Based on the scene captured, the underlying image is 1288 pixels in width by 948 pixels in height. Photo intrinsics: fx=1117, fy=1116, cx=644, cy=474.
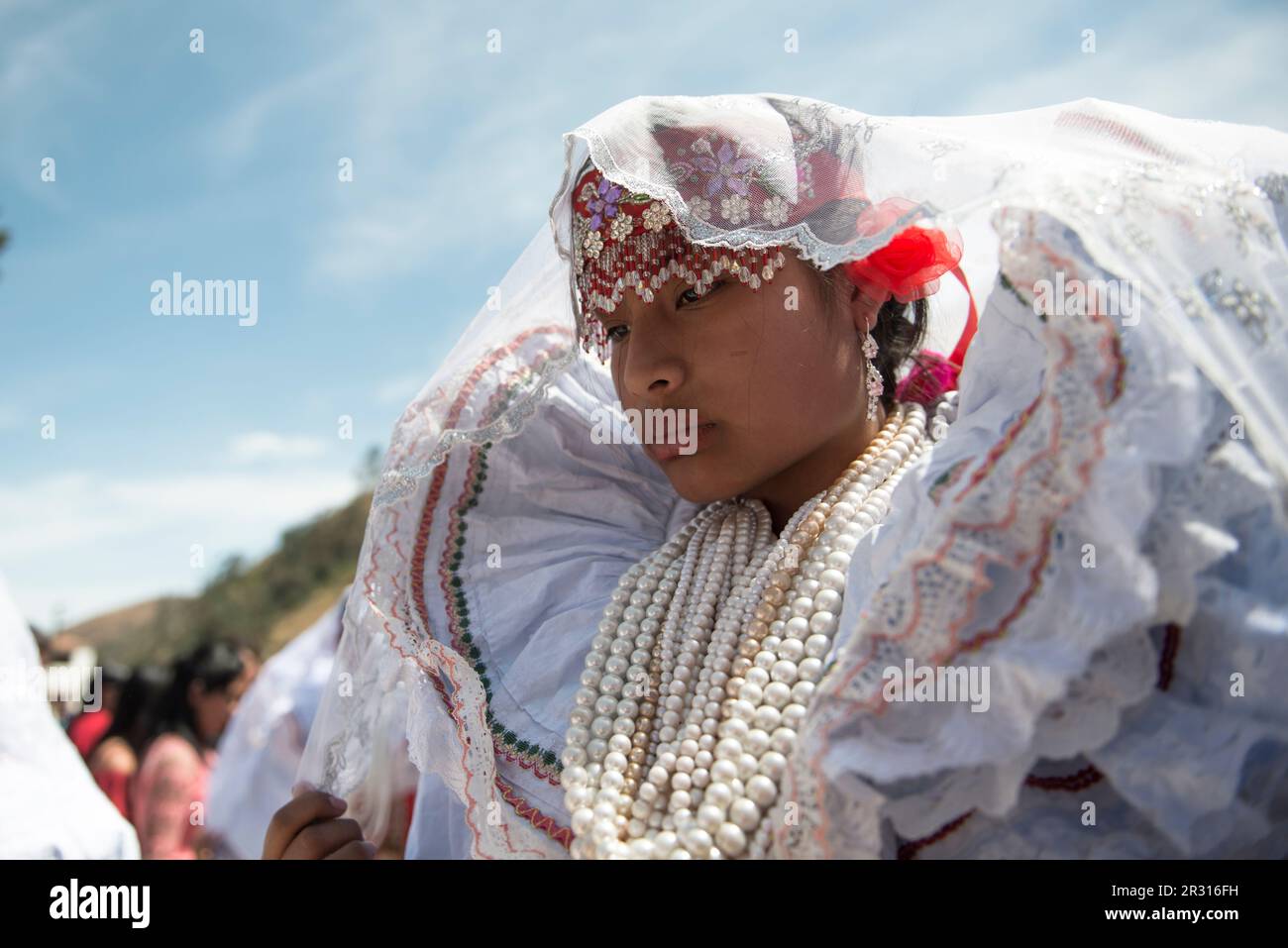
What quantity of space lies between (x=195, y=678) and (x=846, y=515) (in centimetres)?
516

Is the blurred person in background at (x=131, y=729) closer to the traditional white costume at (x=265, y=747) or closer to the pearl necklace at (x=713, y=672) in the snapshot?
the traditional white costume at (x=265, y=747)

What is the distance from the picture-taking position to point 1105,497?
119 cm

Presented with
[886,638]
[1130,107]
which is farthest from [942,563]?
[1130,107]

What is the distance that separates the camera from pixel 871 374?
202cm

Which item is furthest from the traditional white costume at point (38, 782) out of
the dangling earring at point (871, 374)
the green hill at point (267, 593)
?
the green hill at point (267, 593)

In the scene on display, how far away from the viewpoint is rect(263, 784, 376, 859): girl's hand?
188 centimetres

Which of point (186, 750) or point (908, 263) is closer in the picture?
point (908, 263)

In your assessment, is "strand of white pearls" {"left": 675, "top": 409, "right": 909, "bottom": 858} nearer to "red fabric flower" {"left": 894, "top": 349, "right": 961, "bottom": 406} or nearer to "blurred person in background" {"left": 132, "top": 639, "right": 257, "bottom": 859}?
"red fabric flower" {"left": 894, "top": 349, "right": 961, "bottom": 406}

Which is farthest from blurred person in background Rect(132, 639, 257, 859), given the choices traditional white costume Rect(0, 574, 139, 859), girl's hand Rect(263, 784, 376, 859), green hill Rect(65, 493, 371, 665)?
green hill Rect(65, 493, 371, 665)

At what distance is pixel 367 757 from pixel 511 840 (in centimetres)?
59

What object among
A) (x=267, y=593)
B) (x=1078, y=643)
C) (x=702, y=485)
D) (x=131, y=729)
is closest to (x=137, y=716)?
(x=131, y=729)

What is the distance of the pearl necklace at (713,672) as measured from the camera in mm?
1521

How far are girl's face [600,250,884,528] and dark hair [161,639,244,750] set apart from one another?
15.9ft

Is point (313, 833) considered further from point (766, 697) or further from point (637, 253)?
point (637, 253)
